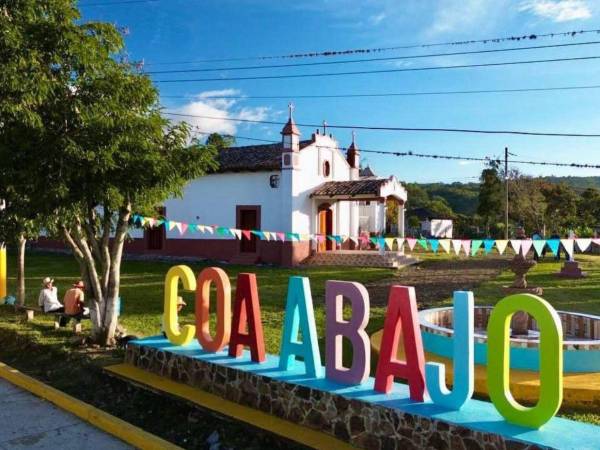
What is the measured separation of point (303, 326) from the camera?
17.9 ft

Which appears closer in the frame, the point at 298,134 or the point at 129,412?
the point at 129,412

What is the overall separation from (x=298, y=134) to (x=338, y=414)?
17.6m

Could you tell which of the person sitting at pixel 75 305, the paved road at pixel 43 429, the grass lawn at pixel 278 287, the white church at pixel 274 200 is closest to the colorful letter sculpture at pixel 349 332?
the paved road at pixel 43 429

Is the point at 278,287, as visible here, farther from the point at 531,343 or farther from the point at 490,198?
the point at 490,198

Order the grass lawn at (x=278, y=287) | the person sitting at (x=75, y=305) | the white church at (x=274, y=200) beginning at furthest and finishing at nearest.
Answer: the white church at (x=274, y=200) < the grass lawn at (x=278, y=287) < the person sitting at (x=75, y=305)

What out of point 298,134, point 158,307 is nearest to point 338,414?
point 158,307

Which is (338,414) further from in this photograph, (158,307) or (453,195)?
(453,195)

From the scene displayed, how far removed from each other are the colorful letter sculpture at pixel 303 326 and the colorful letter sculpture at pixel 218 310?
91cm

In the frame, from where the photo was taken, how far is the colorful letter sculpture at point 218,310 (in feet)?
20.4

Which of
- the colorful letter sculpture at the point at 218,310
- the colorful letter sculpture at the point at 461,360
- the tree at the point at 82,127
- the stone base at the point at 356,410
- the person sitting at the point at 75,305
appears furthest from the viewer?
the person sitting at the point at 75,305

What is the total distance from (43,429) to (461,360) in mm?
4369

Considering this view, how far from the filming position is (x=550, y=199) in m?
46.8

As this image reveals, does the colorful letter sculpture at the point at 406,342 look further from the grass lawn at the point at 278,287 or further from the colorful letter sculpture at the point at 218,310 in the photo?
the grass lawn at the point at 278,287

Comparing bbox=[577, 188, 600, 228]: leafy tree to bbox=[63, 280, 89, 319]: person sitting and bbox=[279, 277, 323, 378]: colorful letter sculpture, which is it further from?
bbox=[279, 277, 323, 378]: colorful letter sculpture
